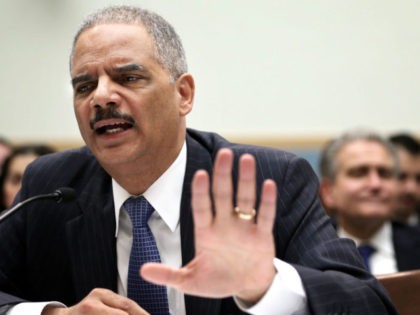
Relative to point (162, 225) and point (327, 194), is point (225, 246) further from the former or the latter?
point (327, 194)

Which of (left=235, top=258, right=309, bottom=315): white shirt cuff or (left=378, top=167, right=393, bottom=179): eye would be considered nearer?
(left=235, top=258, right=309, bottom=315): white shirt cuff

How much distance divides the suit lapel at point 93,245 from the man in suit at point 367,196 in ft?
5.53

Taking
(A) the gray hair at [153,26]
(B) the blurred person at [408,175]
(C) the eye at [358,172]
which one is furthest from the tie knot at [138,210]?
(B) the blurred person at [408,175]

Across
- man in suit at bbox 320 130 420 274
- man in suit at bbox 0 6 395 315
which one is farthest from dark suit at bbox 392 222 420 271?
man in suit at bbox 0 6 395 315

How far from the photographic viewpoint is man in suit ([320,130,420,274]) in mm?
3447

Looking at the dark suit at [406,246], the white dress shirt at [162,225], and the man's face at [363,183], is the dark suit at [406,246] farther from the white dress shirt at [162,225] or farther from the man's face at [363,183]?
the white dress shirt at [162,225]

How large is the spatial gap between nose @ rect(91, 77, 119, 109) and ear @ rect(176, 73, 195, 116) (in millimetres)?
238

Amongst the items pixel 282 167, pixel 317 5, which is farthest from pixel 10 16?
pixel 282 167

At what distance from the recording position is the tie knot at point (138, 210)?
1.99 meters

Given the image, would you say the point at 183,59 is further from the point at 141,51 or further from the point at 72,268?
the point at 72,268

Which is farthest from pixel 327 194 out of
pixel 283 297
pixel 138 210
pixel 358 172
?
pixel 283 297

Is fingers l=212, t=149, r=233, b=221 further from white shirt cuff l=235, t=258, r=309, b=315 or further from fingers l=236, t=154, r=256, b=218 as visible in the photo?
white shirt cuff l=235, t=258, r=309, b=315

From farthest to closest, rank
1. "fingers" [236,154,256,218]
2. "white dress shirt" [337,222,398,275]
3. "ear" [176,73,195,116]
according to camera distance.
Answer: "white dress shirt" [337,222,398,275] → "ear" [176,73,195,116] → "fingers" [236,154,256,218]

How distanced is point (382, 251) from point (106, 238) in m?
1.84
